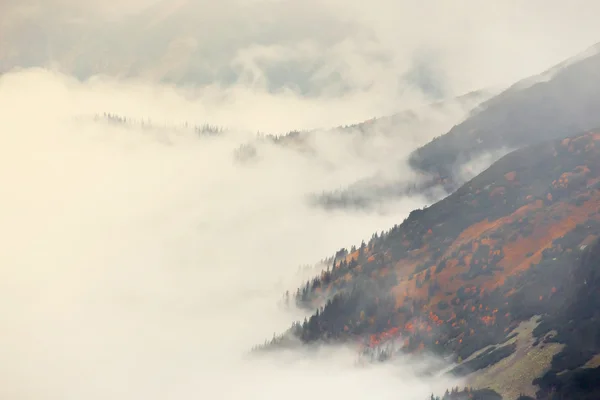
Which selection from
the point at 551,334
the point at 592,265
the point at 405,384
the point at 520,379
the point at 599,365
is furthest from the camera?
the point at 405,384

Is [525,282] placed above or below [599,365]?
above

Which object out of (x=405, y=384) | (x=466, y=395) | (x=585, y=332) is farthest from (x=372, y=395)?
(x=585, y=332)

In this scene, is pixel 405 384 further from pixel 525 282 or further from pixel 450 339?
pixel 525 282

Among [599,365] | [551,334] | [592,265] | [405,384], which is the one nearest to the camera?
[599,365]

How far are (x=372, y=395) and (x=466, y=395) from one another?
156ft

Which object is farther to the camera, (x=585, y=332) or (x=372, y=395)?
(x=372, y=395)

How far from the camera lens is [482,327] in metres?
192

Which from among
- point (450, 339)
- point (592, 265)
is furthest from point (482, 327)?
point (592, 265)

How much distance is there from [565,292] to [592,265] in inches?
412

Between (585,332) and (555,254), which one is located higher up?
(555,254)

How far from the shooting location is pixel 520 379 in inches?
5802

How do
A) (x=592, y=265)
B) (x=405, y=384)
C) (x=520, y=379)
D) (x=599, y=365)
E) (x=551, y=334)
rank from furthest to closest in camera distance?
(x=405, y=384)
(x=592, y=265)
(x=551, y=334)
(x=520, y=379)
(x=599, y=365)

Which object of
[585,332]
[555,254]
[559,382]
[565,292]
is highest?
[555,254]

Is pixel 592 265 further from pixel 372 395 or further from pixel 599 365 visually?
pixel 372 395
